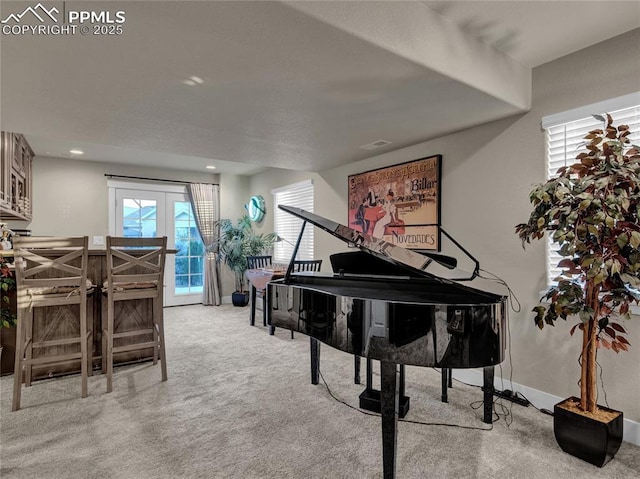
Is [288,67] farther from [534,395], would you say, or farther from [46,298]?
[534,395]

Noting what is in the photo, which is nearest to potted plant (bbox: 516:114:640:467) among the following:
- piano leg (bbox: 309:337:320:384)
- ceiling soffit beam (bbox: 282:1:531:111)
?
ceiling soffit beam (bbox: 282:1:531:111)

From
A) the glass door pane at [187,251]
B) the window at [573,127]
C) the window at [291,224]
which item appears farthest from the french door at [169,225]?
the window at [573,127]

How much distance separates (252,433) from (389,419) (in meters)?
0.97

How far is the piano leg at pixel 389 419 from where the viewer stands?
168cm

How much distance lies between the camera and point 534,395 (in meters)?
2.63

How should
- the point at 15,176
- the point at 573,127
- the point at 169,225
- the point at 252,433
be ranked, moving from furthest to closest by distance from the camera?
the point at 169,225, the point at 15,176, the point at 573,127, the point at 252,433

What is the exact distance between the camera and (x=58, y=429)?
224 centimetres

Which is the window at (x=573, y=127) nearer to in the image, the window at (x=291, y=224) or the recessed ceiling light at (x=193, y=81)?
the recessed ceiling light at (x=193, y=81)

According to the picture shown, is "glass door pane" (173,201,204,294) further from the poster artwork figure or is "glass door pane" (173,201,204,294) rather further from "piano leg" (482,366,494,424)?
"piano leg" (482,366,494,424)

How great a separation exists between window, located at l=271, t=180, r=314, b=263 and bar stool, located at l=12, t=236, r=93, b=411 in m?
2.98

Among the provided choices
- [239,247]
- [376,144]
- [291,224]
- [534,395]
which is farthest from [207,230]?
[534,395]

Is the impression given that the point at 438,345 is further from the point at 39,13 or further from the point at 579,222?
the point at 39,13

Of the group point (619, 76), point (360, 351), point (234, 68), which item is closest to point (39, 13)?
point (234, 68)

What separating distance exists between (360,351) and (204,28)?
167 cm
